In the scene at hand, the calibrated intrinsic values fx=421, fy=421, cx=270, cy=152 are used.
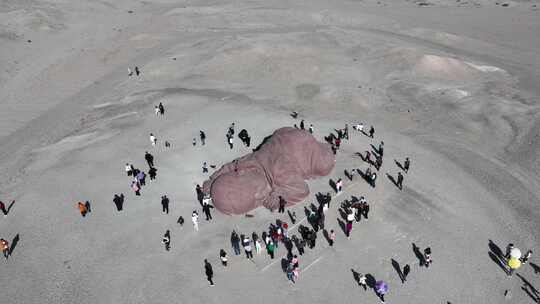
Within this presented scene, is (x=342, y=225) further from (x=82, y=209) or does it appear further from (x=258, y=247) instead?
(x=82, y=209)

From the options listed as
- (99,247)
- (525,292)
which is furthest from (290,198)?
Answer: (525,292)

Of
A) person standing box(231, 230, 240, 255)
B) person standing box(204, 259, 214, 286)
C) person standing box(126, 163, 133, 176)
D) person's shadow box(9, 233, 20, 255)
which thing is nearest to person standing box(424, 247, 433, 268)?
person standing box(231, 230, 240, 255)

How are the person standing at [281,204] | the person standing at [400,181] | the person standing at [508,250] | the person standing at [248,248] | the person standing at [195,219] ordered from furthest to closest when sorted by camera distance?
the person standing at [400,181] < the person standing at [281,204] < the person standing at [195,219] < the person standing at [508,250] < the person standing at [248,248]

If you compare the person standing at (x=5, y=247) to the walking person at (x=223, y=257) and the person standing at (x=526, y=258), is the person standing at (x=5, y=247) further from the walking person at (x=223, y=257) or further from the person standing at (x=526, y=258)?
the person standing at (x=526, y=258)

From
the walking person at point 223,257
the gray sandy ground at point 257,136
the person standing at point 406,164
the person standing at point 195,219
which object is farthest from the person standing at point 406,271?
the person standing at point 195,219

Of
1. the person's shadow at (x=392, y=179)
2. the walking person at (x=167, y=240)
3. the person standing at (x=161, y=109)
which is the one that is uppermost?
the person standing at (x=161, y=109)

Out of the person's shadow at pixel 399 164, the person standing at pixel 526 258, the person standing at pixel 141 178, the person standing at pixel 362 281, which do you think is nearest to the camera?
the person standing at pixel 362 281
